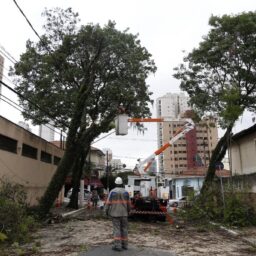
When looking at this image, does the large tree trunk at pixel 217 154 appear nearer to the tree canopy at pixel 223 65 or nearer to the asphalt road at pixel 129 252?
the tree canopy at pixel 223 65

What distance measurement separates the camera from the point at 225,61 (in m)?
25.9

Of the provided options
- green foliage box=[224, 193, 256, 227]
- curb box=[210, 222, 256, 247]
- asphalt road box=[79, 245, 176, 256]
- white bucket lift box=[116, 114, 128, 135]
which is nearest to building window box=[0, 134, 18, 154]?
white bucket lift box=[116, 114, 128, 135]

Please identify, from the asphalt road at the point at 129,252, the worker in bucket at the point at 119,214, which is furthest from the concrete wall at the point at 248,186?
the asphalt road at the point at 129,252

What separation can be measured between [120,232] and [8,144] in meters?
13.7

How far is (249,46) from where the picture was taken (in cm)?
2488

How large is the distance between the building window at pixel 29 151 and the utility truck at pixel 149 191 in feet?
23.3

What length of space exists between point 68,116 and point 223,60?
1178 centimetres

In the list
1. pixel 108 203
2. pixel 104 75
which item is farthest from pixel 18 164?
pixel 108 203

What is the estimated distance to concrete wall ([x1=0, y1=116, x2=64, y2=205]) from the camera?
22531 millimetres

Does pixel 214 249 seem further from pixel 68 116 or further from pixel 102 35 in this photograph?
pixel 68 116

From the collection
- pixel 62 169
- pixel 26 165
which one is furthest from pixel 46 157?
pixel 62 169

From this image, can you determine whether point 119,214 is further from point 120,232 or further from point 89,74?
point 89,74

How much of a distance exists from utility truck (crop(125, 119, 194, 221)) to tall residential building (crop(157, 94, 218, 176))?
228cm

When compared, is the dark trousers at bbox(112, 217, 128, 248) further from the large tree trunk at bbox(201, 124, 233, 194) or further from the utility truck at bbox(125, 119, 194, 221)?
the large tree trunk at bbox(201, 124, 233, 194)
